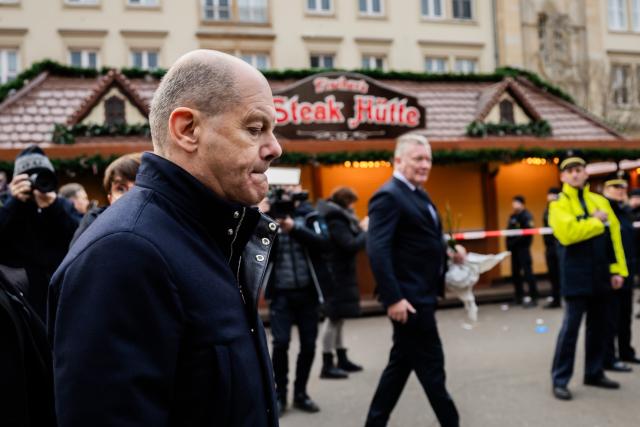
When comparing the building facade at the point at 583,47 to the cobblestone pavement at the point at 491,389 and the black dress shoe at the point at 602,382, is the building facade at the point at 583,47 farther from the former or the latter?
the black dress shoe at the point at 602,382

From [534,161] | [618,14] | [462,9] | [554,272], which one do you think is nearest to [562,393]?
[554,272]

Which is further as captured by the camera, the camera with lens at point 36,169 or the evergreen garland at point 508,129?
the evergreen garland at point 508,129

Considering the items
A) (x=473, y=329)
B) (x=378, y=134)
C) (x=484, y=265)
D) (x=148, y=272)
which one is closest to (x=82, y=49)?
(x=378, y=134)

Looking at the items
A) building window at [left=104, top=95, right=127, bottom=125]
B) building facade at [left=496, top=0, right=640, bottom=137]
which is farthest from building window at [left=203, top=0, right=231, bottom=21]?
building facade at [left=496, top=0, right=640, bottom=137]

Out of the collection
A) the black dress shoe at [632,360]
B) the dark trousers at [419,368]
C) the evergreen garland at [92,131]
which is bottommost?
the black dress shoe at [632,360]

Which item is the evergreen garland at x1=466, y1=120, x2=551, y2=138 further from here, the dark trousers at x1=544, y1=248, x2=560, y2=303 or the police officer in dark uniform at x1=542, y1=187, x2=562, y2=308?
the dark trousers at x1=544, y1=248, x2=560, y2=303

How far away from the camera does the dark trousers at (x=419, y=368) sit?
12.6ft

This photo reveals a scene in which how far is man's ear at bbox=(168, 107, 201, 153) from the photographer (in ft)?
4.68

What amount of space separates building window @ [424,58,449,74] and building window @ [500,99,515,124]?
1070cm

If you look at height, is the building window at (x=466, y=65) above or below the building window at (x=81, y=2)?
below

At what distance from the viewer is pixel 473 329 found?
869cm

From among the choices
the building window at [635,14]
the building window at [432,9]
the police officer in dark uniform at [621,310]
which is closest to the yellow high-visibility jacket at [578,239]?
the police officer in dark uniform at [621,310]

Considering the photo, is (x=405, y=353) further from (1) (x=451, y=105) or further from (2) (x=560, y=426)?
(1) (x=451, y=105)

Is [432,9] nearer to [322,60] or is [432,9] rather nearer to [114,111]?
[322,60]
